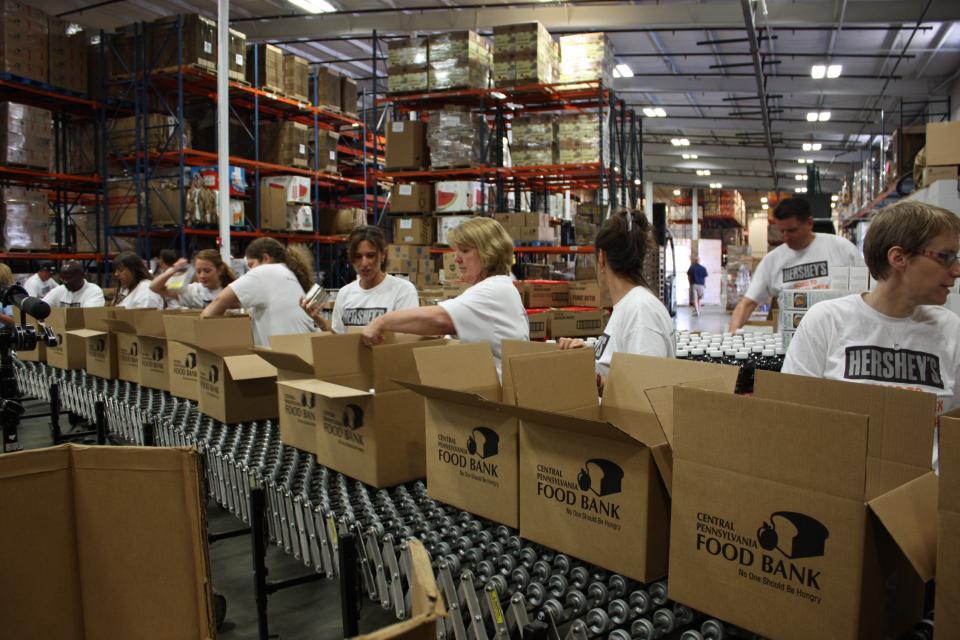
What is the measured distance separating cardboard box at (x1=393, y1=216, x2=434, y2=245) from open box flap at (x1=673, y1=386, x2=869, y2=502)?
7.47 metres

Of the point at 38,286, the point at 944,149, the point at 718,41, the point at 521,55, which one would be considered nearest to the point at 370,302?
the point at 944,149

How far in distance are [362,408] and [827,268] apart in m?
3.35

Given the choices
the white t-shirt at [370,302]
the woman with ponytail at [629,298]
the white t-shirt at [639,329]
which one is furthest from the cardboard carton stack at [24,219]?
the white t-shirt at [639,329]

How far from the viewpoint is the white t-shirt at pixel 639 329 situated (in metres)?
2.46

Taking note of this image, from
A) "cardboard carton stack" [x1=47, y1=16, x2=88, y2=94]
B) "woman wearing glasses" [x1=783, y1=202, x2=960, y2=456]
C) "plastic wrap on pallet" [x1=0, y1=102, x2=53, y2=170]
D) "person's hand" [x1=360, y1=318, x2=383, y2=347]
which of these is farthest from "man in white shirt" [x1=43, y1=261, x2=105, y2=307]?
"woman wearing glasses" [x1=783, y1=202, x2=960, y2=456]

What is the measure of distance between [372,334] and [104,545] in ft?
3.54

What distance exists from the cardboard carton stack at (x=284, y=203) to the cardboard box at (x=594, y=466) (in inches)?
363

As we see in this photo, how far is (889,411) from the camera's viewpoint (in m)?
1.42

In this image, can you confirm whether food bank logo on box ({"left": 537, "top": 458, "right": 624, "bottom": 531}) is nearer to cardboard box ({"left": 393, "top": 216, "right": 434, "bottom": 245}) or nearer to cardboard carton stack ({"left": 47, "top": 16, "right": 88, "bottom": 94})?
cardboard box ({"left": 393, "top": 216, "right": 434, "bottom": 245})

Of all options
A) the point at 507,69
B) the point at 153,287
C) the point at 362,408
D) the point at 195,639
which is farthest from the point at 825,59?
the point at 195,639

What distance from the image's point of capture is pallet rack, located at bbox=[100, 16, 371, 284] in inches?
356

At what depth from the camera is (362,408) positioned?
7.32ft

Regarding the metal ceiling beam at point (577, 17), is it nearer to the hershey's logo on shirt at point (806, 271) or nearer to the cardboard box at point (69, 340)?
the hershey's logo on shirt at point (806, 271)

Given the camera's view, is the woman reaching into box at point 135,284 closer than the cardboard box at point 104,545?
No
